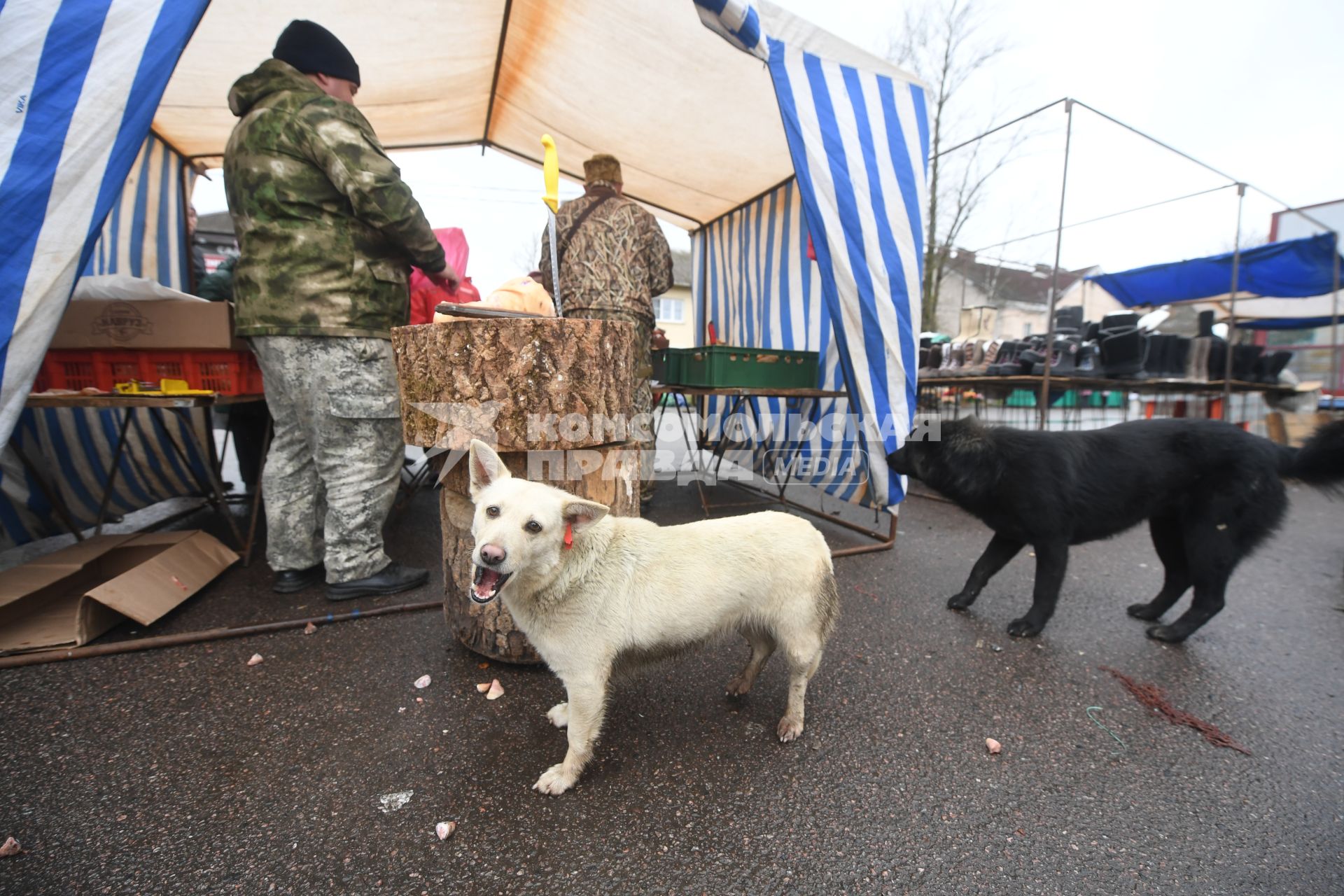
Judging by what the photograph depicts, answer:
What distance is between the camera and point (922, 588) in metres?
3.40

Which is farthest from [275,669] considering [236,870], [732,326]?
[732,326]

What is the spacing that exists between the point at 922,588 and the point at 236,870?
3482 mm

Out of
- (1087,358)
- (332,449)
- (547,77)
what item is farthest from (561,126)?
(1087,358)

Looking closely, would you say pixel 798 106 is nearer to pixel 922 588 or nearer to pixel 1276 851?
pixel 922 588

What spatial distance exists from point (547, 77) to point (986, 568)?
200 inches

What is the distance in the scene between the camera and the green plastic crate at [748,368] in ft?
14.6

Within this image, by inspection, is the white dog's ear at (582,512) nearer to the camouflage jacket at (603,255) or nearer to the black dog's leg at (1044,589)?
the black dog's leg at (1044,589)

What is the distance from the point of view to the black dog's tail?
96.0 inches

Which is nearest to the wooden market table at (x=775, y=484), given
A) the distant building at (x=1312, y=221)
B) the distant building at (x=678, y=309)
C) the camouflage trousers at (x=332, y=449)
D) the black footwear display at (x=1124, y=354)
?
the camouflage trousers at (x=332, y=449)

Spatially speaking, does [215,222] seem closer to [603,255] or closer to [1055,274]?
[603,255]

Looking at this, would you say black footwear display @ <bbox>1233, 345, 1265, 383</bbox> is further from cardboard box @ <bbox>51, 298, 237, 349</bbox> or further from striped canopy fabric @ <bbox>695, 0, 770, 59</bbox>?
cardboard box @ <bbox>51, 298, 237, 349</bbox>

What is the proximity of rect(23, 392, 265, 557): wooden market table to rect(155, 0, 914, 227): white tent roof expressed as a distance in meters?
2.34

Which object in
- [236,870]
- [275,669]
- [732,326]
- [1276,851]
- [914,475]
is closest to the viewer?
[236,870]

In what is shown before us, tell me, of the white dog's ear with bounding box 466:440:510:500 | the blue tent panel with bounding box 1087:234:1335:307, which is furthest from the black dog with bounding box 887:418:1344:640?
the blue tent panel with bounding box 1087:234:1335:307
